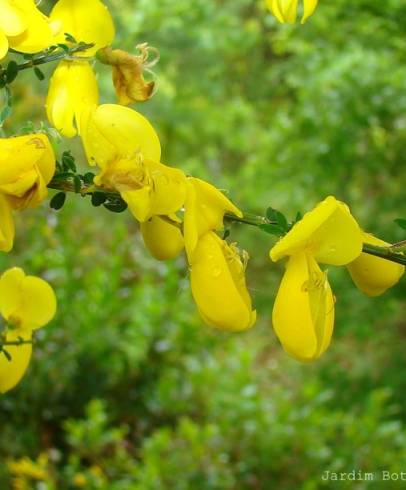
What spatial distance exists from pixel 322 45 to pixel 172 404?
1.09m

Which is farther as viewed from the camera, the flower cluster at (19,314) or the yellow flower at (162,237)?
the flower cluster at (19,314)

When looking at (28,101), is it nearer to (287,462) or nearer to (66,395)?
(66,395)

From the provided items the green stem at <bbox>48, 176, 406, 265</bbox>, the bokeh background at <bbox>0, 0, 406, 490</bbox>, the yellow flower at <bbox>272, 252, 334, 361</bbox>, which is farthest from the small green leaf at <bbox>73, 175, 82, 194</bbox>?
the bokeh background at <bbox>0, 0, 406, 490</bbox>

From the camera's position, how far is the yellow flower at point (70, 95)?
43 centimetres

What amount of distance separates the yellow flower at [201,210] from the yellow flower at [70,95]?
0.07 m

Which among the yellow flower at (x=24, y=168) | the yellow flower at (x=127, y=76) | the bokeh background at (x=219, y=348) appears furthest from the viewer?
the bokeh background at (x=219, y=348)

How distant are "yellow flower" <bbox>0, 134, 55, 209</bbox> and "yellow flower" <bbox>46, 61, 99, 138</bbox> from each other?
54 millimetres

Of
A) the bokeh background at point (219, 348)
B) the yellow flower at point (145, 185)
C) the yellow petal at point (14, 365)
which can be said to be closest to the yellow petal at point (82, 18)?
the yellow flower at point (145, 185)

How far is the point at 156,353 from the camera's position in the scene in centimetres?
197

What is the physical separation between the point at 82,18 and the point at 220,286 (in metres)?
0.17

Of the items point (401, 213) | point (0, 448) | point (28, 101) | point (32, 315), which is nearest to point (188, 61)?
point (28, 101)

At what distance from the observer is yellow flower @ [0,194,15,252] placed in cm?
38

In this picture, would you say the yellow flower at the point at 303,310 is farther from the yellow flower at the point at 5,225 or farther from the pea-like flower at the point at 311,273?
the yellow flower at the point at 5,225

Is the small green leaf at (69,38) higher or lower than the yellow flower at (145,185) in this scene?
higher
